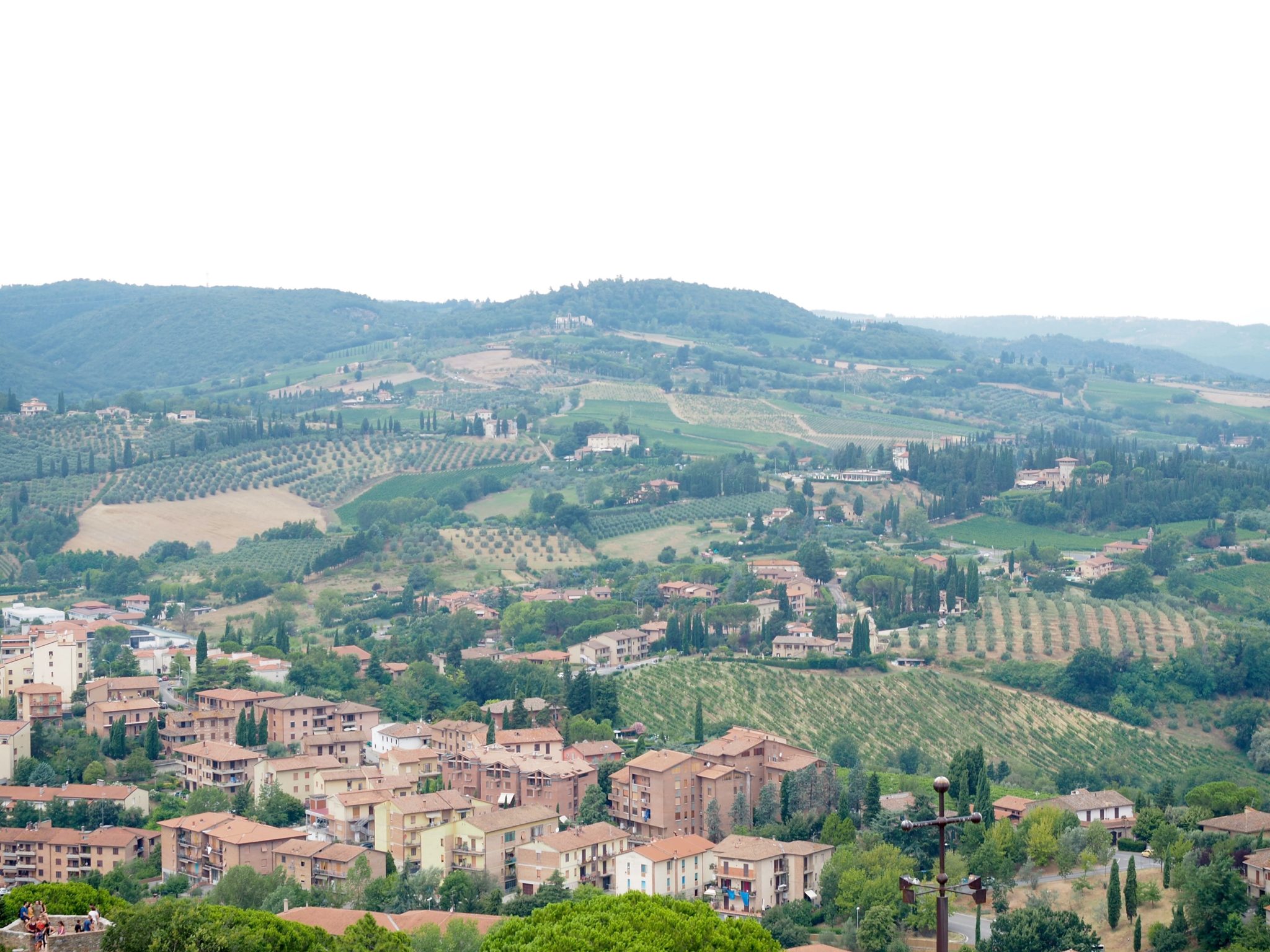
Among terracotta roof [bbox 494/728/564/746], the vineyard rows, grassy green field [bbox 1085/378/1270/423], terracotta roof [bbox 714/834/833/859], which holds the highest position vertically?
grassy green field [bbox 1085/378/1270/423]

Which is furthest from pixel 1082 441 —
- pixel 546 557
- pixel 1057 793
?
pixel 1057 793

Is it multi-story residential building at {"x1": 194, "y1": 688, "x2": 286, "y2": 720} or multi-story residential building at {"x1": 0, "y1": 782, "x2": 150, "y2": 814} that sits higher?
multi-story residential building at {"x1": 194, "y1": 688, "x2": 286, "y2": 720}

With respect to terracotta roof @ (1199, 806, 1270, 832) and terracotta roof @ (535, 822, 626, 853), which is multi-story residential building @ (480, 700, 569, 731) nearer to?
terracotta roof @ (535, 822, 626, 853)

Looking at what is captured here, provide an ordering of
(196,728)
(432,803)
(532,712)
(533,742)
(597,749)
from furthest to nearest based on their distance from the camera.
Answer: (532,712) < (196,728) < (533,742) < (597,749) < (432,803)

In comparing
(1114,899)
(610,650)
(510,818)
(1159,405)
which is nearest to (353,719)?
(510,818)

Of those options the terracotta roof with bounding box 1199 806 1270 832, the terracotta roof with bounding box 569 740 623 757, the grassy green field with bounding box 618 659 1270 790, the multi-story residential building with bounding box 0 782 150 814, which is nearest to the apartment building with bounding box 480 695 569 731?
the grassy green field with bounding box 618 659 1270 790

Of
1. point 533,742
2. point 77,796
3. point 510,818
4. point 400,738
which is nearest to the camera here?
point 510,818

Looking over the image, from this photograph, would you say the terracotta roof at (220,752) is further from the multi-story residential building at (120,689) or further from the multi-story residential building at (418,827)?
the multi-story residential building at (418,827)

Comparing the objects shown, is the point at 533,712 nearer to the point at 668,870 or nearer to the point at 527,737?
the point at 527,737
